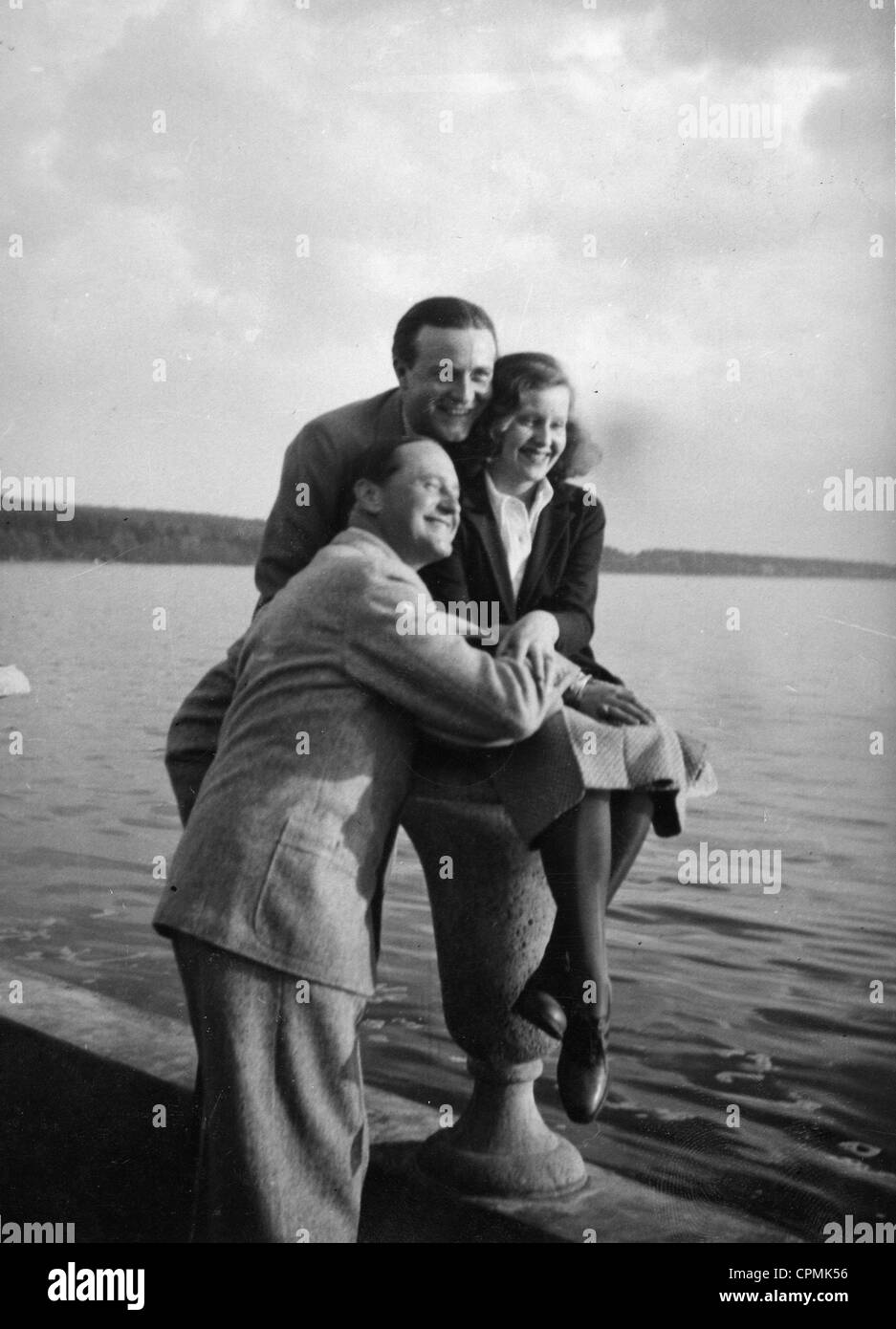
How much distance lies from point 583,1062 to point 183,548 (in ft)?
5.64

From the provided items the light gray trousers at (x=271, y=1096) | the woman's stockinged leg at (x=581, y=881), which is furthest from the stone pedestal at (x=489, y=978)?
the light gray trousers at (x=271, y=1096)

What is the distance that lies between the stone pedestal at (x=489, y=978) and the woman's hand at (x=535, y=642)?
0.34 meters

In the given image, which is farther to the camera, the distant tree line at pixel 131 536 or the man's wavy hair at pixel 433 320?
the distant tree line at pixel 131 536

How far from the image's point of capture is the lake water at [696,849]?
3939mm

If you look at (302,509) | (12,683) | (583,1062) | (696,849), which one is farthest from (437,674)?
(12,683)

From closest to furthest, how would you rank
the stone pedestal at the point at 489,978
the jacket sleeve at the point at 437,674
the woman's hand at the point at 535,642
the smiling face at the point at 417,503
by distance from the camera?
the jacket sleeve at the point at 437,674 < the woman's hand at the point at 535,642 < the smiling face at the point at 417,503 < the stone pedestal at the point at 489,978

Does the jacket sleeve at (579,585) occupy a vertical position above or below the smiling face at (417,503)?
below

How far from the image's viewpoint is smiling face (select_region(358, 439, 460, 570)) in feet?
11.4

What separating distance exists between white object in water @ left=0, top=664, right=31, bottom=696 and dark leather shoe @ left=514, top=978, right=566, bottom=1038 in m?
1.62

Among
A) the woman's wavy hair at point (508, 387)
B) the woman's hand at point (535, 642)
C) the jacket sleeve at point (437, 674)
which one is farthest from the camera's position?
the woman's wavy hair at point (508, 387)

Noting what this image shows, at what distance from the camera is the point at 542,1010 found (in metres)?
3.44

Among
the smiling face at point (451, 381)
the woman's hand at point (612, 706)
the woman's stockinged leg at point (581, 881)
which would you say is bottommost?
the woman's stockinged leg at point (581, 881)

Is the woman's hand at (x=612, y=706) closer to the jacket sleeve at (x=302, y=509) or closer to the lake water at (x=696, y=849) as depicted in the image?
the lake water at (x=696, y=849)

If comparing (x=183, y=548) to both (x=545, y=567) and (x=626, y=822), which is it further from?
(x=626, y=822)
